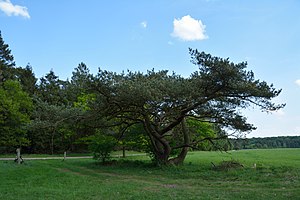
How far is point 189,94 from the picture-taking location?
18.0m

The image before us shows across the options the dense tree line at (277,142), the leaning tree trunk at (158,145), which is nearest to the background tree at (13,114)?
the leaning tree trunk at (158,145)

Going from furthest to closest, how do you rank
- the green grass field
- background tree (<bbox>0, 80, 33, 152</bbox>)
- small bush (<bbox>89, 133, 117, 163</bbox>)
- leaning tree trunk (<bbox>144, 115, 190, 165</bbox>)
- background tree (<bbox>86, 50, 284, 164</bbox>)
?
1. background tree (<bbox>0, 80, 33, 152</bbox>)
2. small bush (<bbox>89, 133, 117, 163</bbox>)
3. leaning tree trunk (<bbox>144, 115, 190, 165</bbox>)
4. background tree (<bbox>86, 50, 284, 164</bbox>)
5. the green grass field

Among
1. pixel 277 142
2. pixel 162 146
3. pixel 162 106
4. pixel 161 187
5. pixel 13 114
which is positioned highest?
pixel 13 114

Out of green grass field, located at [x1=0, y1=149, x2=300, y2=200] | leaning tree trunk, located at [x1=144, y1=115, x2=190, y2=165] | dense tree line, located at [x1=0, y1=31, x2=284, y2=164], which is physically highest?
dense tree line, located at [x1=0, y1=31, x2=284, y2=164]

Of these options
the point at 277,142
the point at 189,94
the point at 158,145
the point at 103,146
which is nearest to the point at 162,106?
the point at 189,94

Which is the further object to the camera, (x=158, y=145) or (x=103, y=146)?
(x=103, y=146)

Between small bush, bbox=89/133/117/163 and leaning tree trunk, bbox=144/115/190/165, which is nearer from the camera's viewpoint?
leaning tree trunk, bbox=144/115/190/165

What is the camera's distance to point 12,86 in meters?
40.6

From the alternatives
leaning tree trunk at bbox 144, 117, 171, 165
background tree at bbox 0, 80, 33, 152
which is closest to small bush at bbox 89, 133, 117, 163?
leaning tree trunk at bbox 144, 117, 171, 165

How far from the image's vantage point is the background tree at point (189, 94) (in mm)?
17562

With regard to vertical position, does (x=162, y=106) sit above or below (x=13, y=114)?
below

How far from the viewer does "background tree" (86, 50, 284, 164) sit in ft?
57.6

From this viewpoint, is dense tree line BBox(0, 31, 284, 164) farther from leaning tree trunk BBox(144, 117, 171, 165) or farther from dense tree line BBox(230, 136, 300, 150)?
dense tree line BBox(230, 136, 300, 150)

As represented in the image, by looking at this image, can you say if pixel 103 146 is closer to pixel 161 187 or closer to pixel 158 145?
pixel 158 145
